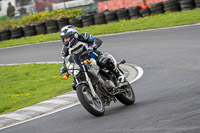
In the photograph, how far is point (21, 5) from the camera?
131ft

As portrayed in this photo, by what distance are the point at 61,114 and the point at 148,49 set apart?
8.11 m

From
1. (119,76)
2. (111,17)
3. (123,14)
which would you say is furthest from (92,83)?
(111,17)

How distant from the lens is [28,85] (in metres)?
12.7

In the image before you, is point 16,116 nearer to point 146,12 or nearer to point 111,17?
point 146,12

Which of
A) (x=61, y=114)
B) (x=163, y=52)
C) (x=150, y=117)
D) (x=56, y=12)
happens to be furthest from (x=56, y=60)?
(x=56, y=12)

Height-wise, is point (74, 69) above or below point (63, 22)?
above

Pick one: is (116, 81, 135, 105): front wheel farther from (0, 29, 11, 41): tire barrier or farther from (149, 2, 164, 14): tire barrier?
(0, 29, 11, 41): tire barrier

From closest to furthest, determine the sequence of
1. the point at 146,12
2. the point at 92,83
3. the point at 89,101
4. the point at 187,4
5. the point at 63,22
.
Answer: the point at 89,101 < the point at 92,83 < the point at 187,4 < the point at 146,12 < the point at 63,22

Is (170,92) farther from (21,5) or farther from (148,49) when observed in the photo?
(21,5)

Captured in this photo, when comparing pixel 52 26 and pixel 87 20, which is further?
pixel 52 26

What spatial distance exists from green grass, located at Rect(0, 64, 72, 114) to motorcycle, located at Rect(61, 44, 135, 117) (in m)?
2.89

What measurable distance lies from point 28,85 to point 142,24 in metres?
12.0

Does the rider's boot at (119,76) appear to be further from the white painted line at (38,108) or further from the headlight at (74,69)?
the white painted line at (38,108)

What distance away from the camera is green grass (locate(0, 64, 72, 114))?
1048 centimetres
